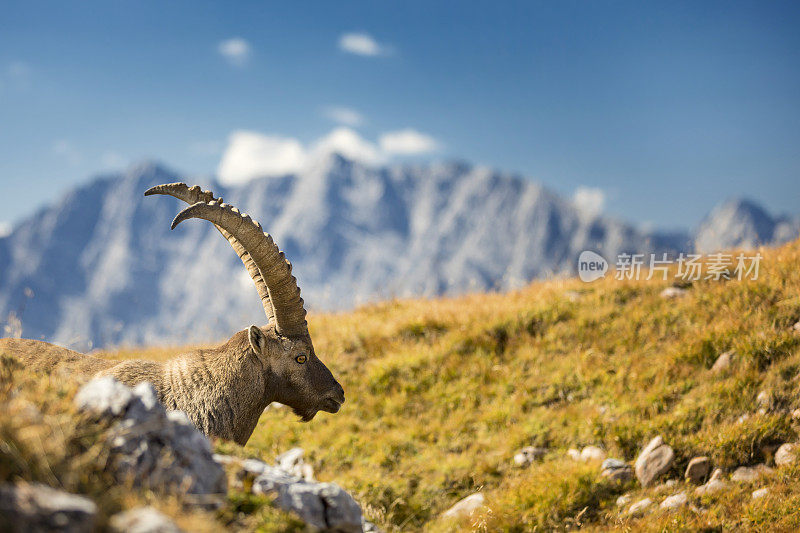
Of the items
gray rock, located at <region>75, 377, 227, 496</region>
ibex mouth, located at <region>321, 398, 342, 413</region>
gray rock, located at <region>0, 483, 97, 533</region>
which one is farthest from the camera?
ibex mouth, located at <region>321, 398, 342, 413</region>

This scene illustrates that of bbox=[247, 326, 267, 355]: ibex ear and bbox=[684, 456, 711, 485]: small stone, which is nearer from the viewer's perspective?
bbox=[247, 326, 267, 355]: ibex ear

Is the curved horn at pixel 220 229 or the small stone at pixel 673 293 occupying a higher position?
the curved horn at pixel 220 229

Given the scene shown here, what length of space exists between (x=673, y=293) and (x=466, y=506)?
737 centimetres

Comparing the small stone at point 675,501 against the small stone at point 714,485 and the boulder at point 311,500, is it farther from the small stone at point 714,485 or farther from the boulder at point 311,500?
the boulder at point 311,500

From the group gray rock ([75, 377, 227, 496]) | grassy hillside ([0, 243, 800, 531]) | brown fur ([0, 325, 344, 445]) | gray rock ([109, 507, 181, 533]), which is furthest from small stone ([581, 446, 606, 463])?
gray rock ([109, 507, 181, 533])

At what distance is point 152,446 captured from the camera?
359 cm

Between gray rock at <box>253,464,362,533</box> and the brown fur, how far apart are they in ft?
8.09

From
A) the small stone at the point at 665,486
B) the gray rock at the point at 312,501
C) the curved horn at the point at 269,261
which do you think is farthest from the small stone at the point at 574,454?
the gray rock at the point at 312,501

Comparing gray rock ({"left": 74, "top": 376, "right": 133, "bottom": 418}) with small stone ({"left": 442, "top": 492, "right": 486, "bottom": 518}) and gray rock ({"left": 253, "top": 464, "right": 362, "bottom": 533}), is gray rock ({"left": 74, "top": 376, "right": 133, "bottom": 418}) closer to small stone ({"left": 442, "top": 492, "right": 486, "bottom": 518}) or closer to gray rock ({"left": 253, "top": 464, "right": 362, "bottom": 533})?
gray rock ({"left": 253, "top": 464, "right": 362, "bottom": 533})

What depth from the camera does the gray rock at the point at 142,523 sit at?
274cm

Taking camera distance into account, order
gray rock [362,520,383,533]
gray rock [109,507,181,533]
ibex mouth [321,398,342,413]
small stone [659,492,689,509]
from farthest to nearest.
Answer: small stone [659,492,689,509] → ibex mouth [321,398,342,413] → gray rock [362,520,383,533] → gray rock [109,507,181,533]

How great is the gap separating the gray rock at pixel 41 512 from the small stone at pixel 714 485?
7946mm

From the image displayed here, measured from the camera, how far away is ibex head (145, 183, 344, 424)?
22.0 feet

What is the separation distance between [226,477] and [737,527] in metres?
6.62
